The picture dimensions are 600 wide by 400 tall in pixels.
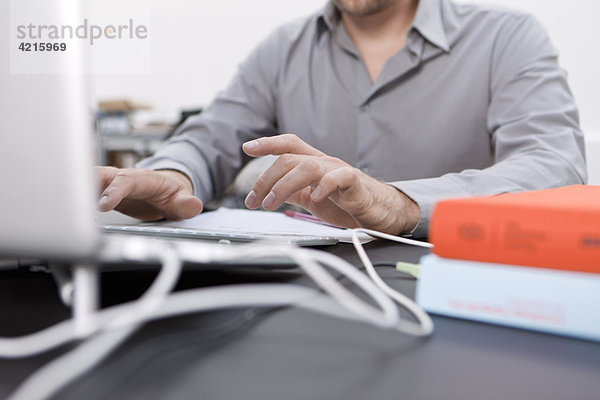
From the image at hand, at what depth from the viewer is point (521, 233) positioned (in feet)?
0.78

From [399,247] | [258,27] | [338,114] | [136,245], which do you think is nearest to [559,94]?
[338,114]

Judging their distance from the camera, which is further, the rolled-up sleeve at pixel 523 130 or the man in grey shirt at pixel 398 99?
the man in grey shirt at pixel 398 99

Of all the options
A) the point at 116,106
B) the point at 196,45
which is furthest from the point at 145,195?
the point at 196,45

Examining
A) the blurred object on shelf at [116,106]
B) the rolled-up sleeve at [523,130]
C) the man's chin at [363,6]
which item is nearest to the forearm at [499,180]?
the rolled-up sleeve at [523,130]

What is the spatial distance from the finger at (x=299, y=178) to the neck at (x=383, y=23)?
0.69 meters

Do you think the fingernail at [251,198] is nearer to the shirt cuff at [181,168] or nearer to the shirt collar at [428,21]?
the shirt cuff at [181,168]

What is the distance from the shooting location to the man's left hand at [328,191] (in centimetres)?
45

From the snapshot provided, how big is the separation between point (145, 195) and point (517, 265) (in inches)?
18.7

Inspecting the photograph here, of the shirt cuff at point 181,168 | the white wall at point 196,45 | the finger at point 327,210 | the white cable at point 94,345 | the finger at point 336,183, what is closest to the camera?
the white cable at point 94,345

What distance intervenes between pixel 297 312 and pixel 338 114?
82 centimetres

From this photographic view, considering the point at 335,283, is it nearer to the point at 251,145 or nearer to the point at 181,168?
the point at 251,145

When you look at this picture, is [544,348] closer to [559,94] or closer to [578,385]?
[578,385]

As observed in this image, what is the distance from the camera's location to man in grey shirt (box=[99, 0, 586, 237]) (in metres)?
0.83

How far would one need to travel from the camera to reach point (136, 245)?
19cm
